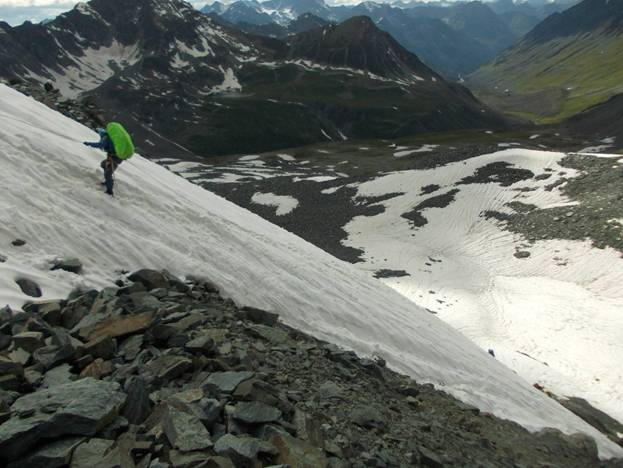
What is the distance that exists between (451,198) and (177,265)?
4677 cm

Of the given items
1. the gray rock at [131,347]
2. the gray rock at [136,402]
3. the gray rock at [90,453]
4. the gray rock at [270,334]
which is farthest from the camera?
the gray rock at [270,334]

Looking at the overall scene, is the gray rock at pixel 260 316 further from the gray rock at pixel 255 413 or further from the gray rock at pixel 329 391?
the gray rock at pixel 255 413

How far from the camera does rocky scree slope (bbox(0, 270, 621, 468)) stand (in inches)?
252

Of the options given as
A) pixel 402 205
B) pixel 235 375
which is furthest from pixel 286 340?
pixel 402 205

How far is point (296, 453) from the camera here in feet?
24.0

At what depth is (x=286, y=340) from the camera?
1233 cm

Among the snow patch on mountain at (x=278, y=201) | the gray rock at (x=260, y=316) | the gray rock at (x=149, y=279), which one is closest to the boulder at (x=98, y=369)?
the gray rock at (x=149, y=279)

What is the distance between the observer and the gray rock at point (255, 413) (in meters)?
7.59

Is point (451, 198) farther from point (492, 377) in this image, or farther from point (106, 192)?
point (106, 192)

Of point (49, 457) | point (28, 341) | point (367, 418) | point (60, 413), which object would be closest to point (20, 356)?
point (28, 341)

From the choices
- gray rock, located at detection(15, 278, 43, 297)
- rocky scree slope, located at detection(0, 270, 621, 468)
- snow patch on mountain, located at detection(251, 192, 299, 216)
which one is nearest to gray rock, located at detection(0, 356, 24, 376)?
rocky scree slope, located at detection(0, 270, 621, 468)

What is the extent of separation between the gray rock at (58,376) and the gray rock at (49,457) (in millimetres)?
1413

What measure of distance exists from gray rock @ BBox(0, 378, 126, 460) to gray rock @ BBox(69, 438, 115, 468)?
222mm

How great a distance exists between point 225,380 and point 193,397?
802mm
